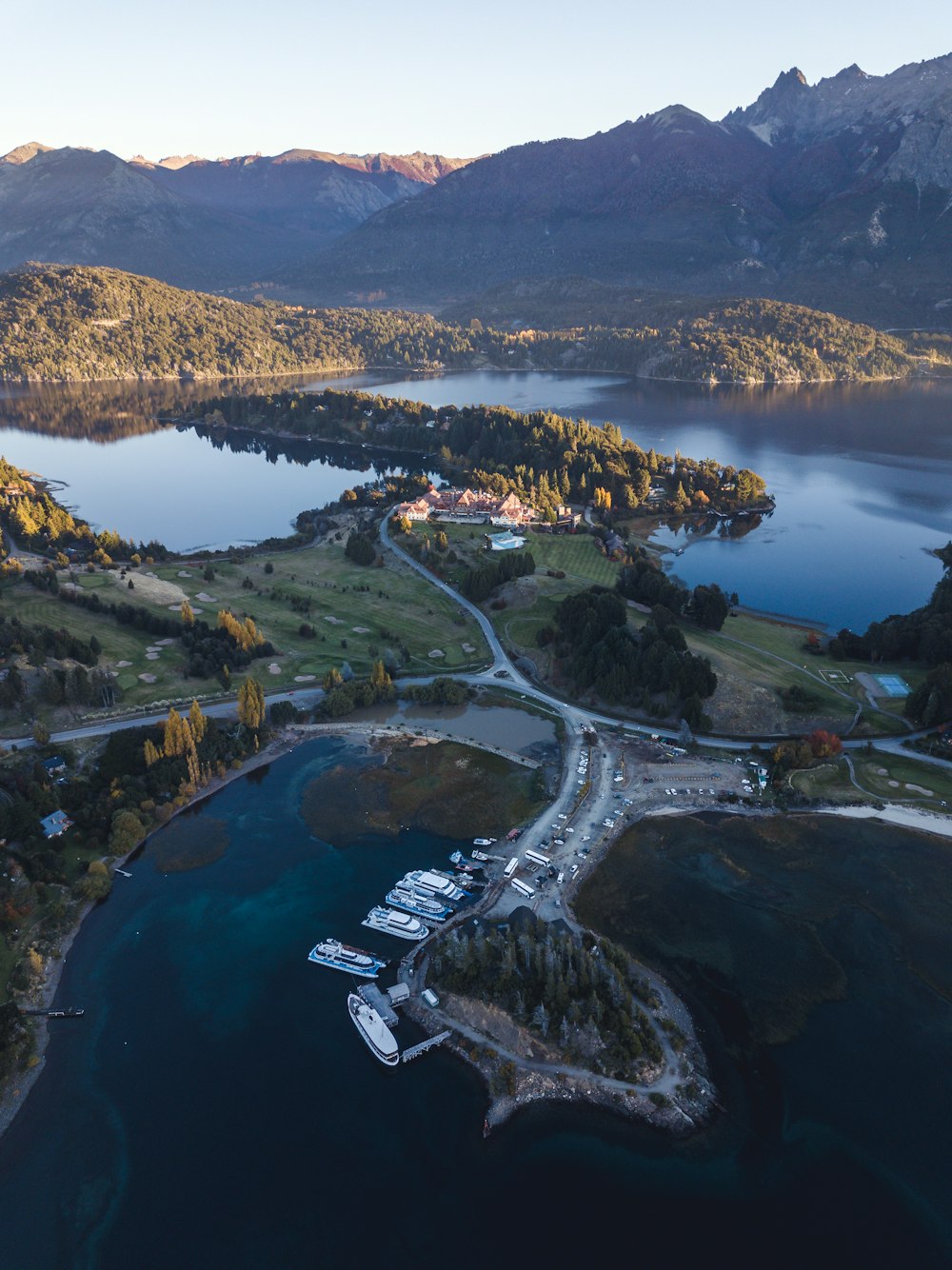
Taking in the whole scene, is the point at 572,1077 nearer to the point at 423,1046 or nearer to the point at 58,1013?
the point at 423,1046

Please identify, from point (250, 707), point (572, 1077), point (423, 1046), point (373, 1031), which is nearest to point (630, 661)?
point (250, 707)

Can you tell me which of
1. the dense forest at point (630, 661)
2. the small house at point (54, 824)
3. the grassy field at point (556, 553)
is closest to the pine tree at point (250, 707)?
the small house at point (54, 824)

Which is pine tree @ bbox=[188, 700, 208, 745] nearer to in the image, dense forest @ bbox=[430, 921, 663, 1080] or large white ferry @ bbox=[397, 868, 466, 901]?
large white ferry @ bbox=[397, 868, 466, 901]

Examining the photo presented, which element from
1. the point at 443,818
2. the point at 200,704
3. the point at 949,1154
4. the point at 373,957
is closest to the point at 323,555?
the point at 200,704

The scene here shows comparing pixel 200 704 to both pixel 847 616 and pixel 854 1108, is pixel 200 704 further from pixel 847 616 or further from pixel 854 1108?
pixel 847 616

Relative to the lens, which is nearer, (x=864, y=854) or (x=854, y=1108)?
(x=854, y=1108)

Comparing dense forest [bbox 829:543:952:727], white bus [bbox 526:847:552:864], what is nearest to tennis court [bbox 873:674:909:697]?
dense forest [bbox 829:543:952:727]
